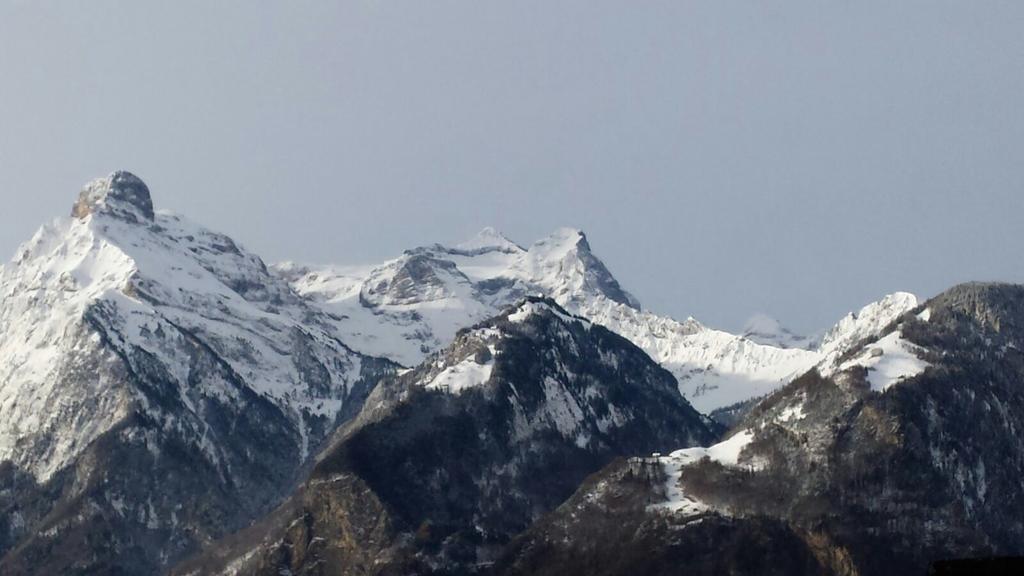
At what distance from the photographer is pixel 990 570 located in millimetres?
87188

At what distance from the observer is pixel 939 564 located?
296ft

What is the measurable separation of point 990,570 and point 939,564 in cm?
343
